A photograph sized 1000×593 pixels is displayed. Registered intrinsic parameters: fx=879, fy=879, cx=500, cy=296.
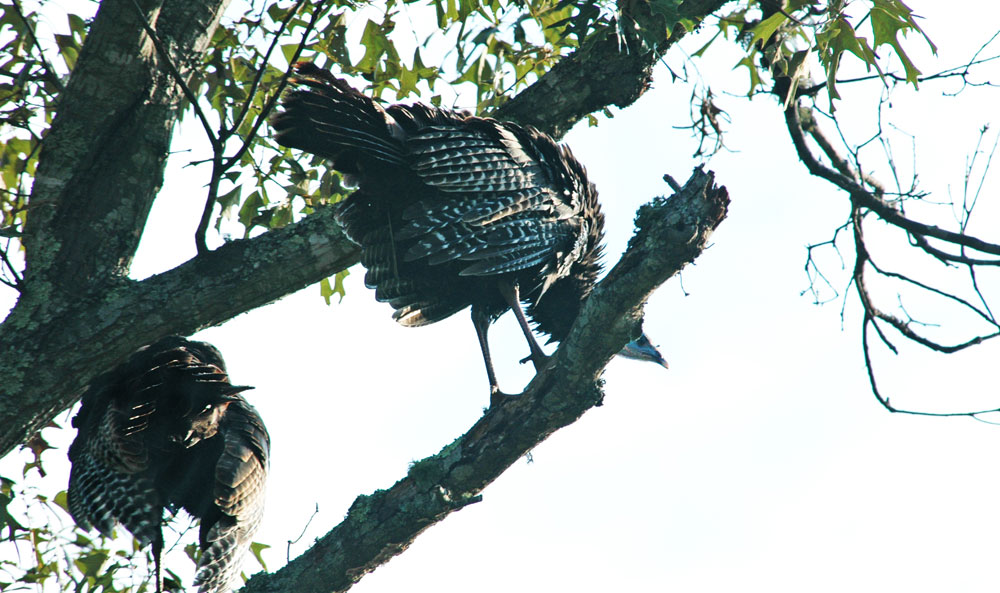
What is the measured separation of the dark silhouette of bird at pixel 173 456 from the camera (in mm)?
3949

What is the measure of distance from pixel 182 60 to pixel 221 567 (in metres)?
2.23

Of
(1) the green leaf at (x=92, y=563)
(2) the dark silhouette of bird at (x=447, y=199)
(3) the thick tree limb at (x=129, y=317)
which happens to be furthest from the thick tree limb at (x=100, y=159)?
(1) the green leaf at (x=92, y=563)

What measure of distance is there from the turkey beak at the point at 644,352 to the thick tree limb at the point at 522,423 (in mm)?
2724

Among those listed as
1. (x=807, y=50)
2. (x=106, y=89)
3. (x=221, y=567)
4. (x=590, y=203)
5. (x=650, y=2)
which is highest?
(x=106, y=89)

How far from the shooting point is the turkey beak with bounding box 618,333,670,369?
21.0 feet

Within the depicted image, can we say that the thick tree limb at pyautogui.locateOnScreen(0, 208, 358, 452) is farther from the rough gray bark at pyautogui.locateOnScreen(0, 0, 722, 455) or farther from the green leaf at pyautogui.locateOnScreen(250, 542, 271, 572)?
the green leaf at pyautogui.locateOnScreen(250, 542, 271, 572)

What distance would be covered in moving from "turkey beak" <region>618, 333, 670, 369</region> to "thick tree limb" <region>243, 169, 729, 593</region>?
272 cm

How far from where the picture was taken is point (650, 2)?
3492 mm

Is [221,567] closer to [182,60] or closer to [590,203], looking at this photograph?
[182,60]

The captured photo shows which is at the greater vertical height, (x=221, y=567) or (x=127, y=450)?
(x=127, y=450)

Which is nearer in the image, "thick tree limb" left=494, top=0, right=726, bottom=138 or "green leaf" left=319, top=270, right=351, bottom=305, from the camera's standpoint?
"thick tree limb" left=494, top=0, right=726, bottom=138

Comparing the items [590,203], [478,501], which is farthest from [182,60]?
[590,203]

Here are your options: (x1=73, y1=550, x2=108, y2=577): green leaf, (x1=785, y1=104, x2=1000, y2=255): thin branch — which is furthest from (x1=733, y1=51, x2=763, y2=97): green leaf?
(x1=73, y1=550, x2=108, y2=577): green leaf

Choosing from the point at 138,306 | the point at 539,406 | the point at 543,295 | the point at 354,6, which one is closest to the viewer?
the point at 138,306
